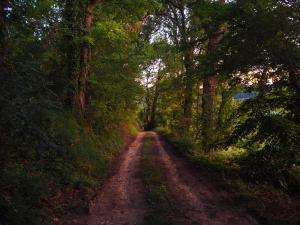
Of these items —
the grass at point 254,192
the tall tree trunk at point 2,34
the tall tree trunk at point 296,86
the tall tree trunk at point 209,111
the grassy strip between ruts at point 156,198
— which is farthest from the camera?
the tall tree trunk at point 209,111

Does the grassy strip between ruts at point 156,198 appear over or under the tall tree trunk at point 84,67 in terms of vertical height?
under

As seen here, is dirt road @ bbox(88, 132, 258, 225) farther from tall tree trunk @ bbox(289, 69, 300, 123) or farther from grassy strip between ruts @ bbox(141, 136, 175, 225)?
tall tree trunk @ bbox(289, 69, 300, 123)

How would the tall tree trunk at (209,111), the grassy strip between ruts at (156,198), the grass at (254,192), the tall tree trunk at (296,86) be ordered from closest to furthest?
the grassy strip between ruts at (156,198)
the grass at (254,192)
the tall tree trunk at (296,86)
the tall tree trunk at (209,111)

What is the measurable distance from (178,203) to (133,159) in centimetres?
917

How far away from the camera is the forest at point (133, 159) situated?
282 inches

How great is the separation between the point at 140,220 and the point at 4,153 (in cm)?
369

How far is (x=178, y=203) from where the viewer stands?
10.1 meters

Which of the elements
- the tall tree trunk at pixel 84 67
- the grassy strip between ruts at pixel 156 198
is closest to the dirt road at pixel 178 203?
the grassy strip between ruts at pixel 156 198

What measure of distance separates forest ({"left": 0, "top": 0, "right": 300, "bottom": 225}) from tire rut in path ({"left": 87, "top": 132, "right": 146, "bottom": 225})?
0.03 m

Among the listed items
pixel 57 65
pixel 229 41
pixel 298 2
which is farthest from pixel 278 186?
pixel 57 65

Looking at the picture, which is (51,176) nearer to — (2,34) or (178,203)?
(178,203)

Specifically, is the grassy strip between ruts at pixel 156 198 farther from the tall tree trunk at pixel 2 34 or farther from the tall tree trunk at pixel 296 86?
the tall tree trunk at pixel 2 34

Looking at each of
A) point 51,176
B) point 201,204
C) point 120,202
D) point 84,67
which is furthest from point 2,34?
point 84,67

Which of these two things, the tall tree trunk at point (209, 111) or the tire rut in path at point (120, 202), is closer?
the tire rut in path at point (120, 202)
